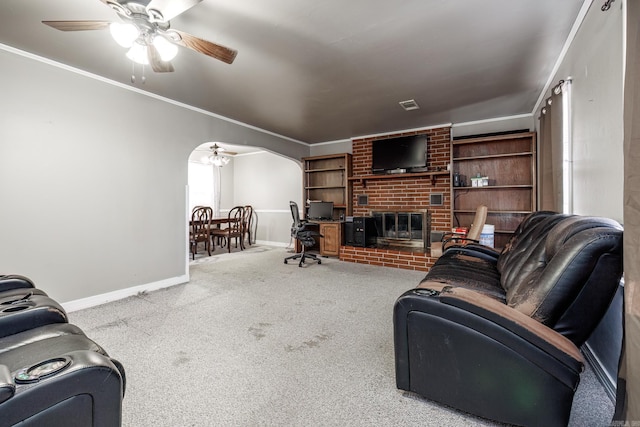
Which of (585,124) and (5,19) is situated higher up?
(5,19)

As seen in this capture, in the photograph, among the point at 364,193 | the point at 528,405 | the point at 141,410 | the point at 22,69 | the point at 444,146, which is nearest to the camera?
the point at 528,405

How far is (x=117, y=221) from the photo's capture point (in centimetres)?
314

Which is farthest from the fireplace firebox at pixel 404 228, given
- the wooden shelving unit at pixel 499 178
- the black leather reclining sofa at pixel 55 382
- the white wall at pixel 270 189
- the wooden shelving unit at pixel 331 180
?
the black leather reclining sofa at pixel 55 382

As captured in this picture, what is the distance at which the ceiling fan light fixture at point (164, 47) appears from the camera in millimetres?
1867

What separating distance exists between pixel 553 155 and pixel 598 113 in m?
1.03

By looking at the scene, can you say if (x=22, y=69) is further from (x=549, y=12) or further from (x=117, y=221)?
(x=549, y=12)

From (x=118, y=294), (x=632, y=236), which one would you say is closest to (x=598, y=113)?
(x=632, y=236)

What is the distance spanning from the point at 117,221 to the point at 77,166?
67 cm

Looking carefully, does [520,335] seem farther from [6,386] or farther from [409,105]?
[409,105]

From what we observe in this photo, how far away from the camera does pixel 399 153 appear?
498cm

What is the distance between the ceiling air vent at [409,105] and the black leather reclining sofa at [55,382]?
3.89m

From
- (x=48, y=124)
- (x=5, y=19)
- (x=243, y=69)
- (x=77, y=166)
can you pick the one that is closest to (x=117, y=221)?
(x=77, y=166)

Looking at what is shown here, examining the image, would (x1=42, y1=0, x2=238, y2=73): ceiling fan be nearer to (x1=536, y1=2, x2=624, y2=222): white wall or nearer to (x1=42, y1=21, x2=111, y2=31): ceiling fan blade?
(x1=42, y1=21, x2=111, y2=31): ceiling fan blade

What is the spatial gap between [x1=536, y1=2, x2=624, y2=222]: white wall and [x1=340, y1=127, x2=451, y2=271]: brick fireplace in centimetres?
241
